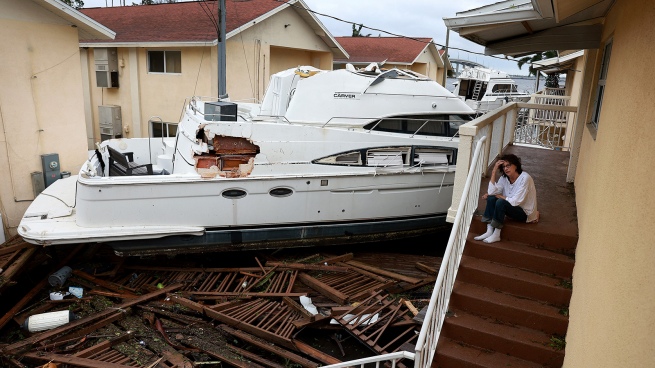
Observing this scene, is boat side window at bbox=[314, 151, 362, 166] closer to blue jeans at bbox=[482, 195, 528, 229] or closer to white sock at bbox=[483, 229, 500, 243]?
blue jeans at bbox=[482, 195, 528, 229]

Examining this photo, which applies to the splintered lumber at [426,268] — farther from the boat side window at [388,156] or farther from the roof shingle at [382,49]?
the roof shingle at [382,49]

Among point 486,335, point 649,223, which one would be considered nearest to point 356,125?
point 486,335

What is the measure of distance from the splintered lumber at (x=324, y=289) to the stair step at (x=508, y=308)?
265 cm

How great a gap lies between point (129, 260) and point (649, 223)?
26.7ft

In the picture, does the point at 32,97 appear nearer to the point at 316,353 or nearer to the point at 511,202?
the point at 316,353

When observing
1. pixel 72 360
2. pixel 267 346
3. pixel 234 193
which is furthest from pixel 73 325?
pixel 234 193

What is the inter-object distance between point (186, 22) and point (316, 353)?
1325cm

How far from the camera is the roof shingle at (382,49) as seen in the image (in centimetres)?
2475

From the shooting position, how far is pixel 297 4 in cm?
1546

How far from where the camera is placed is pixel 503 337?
427 centimetres

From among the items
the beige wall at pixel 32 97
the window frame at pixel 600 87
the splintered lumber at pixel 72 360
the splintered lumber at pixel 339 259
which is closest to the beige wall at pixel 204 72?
the beige wall at pixel 32 97

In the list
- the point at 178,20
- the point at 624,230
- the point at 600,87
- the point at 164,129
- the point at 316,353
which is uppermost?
the point at 178,20

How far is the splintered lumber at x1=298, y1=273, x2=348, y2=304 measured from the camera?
23.3 feet

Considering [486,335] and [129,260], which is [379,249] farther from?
[486,335]
